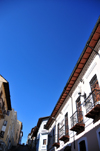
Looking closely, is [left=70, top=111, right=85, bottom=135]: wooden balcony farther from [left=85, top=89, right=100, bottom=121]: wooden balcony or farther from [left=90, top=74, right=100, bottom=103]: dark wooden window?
[left=90, top=74, right=100, bottom=103]: dark wooden window

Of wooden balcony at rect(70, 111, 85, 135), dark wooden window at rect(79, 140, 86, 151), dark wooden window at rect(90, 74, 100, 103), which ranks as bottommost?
dark wooden window at rect(79, 140, 86, 151)

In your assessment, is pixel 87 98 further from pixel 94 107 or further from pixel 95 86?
pixel 94 107

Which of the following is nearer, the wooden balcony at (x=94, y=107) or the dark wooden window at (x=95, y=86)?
the wooden balcony at (x=94, y=107)

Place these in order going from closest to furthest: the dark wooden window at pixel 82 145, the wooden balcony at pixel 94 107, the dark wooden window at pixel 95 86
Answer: the wooden balcony at pixel 94 107
the dark wooden window at pixel 95 86
the dark wooden window at pixel 82 145

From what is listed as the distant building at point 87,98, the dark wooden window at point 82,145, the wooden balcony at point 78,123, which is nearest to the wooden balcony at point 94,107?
the distant building at point 87,98

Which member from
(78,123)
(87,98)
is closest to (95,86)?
(87,98)

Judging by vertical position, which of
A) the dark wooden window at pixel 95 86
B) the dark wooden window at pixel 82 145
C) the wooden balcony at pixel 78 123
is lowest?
the dark wooden window at pixel 82 145

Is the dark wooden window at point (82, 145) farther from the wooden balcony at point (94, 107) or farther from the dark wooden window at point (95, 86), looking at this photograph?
the dark wooden window at point (95, 86)

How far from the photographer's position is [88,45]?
286 inches

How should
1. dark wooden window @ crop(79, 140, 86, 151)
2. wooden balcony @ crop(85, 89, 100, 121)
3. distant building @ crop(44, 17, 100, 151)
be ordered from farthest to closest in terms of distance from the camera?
dark wooden window @ crop(79, 140, 86, 151) < distant building @ crop(44, 17, 100, 151) < wooden balcony @ crop(85, 89, 100, 121)

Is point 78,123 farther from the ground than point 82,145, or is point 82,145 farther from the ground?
point 78,123

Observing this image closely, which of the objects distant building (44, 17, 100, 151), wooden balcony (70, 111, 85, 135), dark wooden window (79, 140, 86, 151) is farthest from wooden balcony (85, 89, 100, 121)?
dark wooden window (79, 140, 86, 151)

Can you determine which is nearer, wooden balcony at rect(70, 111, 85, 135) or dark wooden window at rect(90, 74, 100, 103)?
dark wooden window at rect(90, 74, 100, 103)

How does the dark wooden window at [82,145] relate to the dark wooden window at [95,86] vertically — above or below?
below
